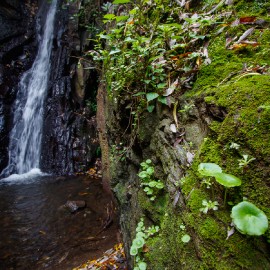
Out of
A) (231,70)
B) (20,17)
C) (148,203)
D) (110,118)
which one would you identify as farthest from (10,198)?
(20,17)

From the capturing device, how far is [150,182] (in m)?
2.25

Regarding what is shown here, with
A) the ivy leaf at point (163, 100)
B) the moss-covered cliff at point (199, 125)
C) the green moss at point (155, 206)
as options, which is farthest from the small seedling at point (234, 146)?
the ivy leaf at point (163, 100)

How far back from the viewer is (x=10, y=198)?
21.3 ft

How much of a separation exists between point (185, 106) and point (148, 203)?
1.11 m

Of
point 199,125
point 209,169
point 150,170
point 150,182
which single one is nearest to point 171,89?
point 199,125

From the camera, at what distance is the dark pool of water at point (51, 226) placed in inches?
160

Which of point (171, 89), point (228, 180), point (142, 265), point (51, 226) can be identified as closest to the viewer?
point (228, 180)

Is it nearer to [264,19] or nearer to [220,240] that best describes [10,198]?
[220,240]

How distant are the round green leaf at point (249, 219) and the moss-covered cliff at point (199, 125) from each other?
0.14 meters

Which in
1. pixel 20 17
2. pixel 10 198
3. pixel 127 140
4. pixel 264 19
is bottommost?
pixel 10 198

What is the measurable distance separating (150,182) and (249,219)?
1217mm

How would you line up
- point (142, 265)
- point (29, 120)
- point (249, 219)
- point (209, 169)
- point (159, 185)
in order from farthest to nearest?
point (29, 120) → point (159, 185) → point (142, 265) → point (209, 169) → point (249, 219)

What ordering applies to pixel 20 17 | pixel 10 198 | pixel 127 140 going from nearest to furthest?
pixel 127 140, pixel 10 198, pixel 20 17

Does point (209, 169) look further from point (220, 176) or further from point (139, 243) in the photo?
point (139, 243)
